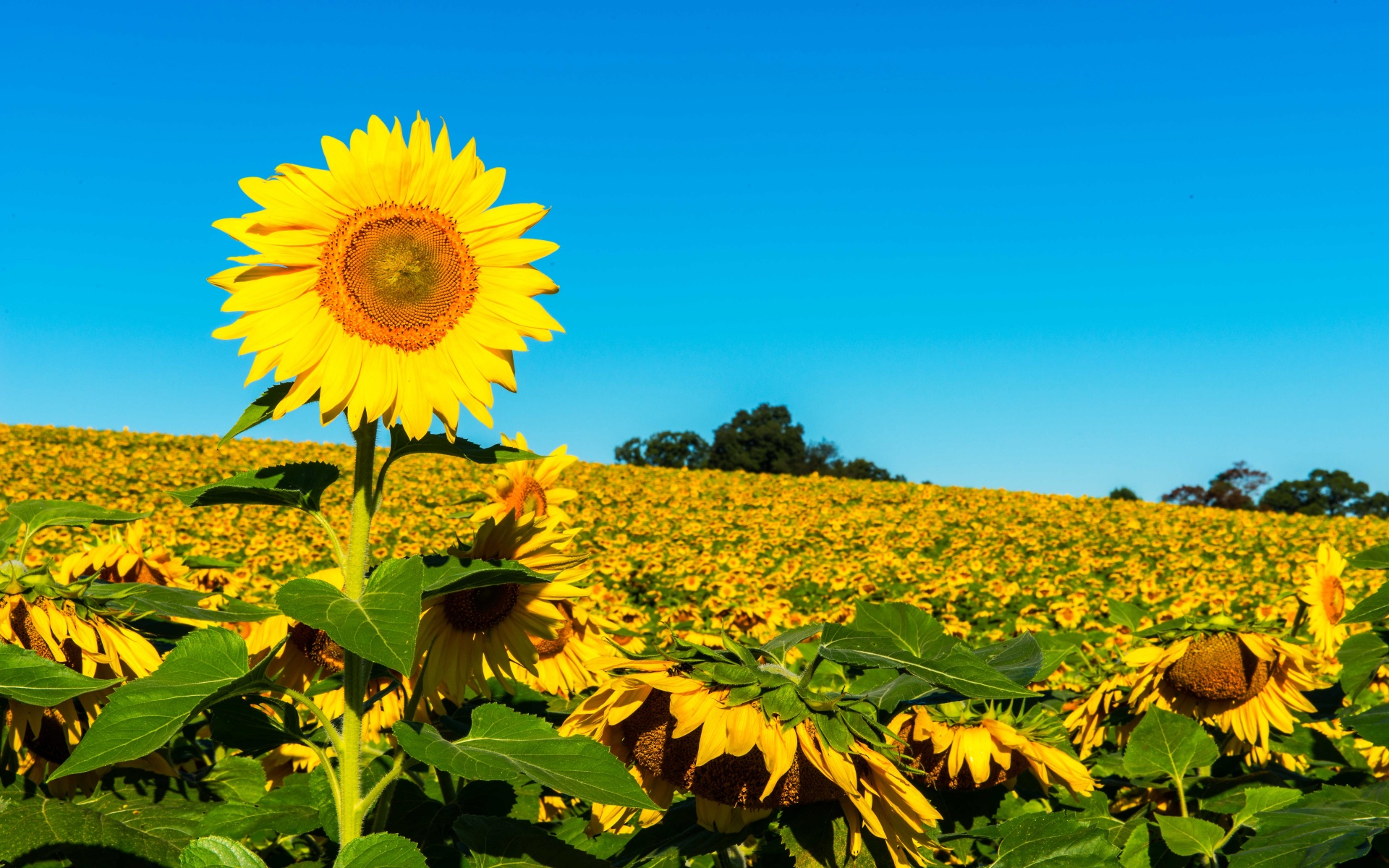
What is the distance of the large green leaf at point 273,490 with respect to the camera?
156 cm

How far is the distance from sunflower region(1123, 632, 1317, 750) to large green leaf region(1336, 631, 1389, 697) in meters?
0.22

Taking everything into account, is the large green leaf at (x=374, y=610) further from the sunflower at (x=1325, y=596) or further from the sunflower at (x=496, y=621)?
the sunflower at (x=1325, y=596)

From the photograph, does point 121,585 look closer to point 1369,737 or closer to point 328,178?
point 328,178

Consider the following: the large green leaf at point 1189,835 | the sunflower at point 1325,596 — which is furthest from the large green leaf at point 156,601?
the sunflower at point 1325,596

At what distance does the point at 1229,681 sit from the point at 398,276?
224 cm

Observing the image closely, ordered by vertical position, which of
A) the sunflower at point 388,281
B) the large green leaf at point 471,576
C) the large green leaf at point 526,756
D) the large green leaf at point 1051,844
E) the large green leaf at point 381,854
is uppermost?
the sunflower at point 388,281

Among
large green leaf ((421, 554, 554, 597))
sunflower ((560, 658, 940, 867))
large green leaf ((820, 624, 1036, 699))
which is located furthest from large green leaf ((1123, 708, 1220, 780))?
large green leaf ((421, 554, 554, 597))

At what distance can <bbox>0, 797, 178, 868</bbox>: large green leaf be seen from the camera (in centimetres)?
180

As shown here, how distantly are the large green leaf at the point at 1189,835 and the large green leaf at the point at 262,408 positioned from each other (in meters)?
1.84

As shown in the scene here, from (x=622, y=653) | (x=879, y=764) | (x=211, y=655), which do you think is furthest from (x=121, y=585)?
(x=879, y=764)

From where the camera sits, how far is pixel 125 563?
2.65 metres

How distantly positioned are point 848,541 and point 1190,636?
13.7 m

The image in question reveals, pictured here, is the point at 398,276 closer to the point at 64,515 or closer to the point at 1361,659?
the point at 64,515

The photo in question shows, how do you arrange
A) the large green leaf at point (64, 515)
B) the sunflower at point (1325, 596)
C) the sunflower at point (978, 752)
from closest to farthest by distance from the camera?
the sunflower at point (978, 752) → the large green leaf at point (64, 515) → the sunflower at point (1325, 596)
